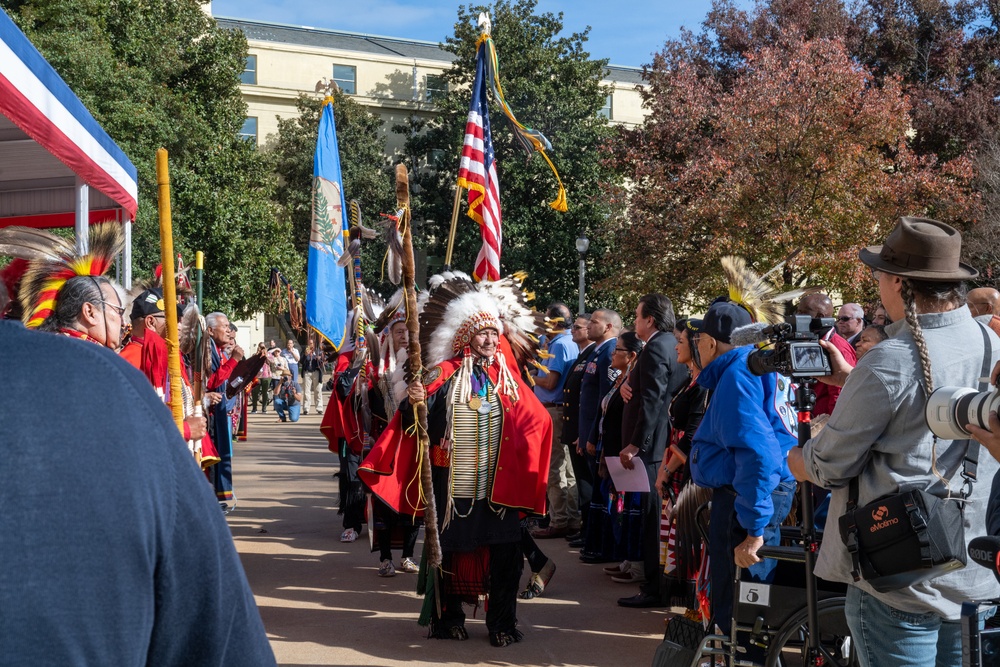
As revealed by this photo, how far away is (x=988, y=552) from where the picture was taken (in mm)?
2268

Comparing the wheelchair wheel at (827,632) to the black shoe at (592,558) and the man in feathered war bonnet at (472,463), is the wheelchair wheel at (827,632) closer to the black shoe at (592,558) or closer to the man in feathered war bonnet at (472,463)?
the man in feathered war bonnet at (472,463)

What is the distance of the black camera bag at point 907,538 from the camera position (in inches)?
103

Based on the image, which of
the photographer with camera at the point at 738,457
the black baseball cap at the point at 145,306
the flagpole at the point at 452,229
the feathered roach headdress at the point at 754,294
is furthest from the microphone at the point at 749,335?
the black baseball cap at the point at 145,306

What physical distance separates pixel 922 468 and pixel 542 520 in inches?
277

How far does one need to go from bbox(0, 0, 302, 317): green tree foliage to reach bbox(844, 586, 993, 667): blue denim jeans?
831 inches

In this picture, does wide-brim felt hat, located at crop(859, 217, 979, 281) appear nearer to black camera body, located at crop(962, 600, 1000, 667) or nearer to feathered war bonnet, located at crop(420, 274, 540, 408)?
black camera body, located at crop(962, 600, 1000, 667)

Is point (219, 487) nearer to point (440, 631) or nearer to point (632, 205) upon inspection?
point (440, 631)

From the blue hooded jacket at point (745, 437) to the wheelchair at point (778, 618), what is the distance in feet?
0.70

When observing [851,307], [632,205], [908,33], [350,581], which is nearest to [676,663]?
[350,581]

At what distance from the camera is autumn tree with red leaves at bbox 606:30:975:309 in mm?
16391

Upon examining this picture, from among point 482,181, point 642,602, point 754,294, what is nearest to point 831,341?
point 754,294

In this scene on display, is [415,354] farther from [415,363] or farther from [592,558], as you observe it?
[592,558]

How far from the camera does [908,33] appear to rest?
2305cm

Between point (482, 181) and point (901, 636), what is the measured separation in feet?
19.2
